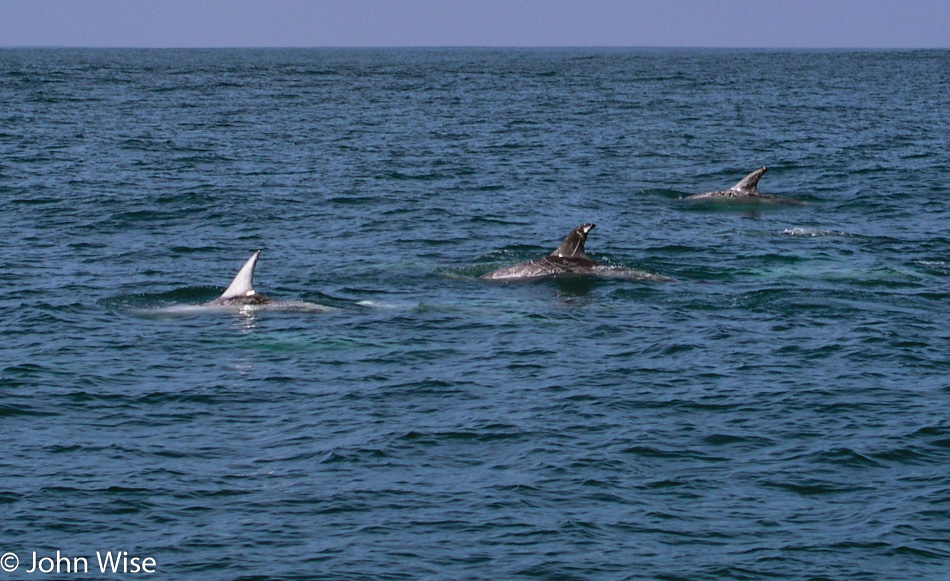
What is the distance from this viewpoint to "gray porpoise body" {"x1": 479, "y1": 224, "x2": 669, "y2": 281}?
3347cm

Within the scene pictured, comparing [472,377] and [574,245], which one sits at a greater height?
[574,245]

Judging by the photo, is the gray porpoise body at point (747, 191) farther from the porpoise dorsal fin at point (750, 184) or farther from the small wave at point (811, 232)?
the small wave at point (811, 232)

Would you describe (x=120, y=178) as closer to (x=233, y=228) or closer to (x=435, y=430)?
(x=233, y=228)

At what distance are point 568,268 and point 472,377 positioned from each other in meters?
9.04

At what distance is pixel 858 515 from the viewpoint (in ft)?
61.4

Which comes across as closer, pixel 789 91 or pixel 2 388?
pixel 2 388

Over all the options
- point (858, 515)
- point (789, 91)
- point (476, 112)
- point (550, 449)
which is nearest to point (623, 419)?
point (550, 449)

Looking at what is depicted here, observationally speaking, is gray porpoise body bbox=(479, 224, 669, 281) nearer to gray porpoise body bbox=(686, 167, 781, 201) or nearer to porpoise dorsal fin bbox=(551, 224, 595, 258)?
porpoise dorsal fin bbox=(551, 224, 595, 258)

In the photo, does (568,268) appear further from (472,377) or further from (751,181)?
(751,181)

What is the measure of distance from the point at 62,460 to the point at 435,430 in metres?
5.67

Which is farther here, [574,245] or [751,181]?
[751,181]

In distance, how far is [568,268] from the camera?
33688mm

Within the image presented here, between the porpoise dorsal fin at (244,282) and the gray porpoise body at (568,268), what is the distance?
6342 millimetres

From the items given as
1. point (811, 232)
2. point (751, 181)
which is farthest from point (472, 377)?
point (751, 181)
